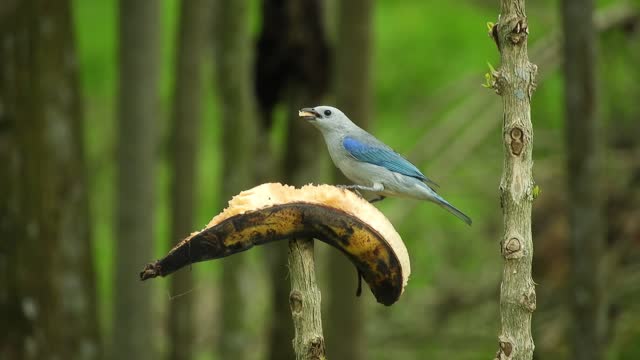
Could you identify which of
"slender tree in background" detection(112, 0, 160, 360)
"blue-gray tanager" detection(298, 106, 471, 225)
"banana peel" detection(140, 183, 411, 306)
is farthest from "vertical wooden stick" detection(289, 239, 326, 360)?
"slender tree in background" detection(112, 0, 160, 360)

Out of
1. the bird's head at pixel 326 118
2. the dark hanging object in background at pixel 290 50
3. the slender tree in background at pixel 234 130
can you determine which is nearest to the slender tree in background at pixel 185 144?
the slender tree in background at pixel 234 130

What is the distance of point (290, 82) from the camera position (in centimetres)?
715

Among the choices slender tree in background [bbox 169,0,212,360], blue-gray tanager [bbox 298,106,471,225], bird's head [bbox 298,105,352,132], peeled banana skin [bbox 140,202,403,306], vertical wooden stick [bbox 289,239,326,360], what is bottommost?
vertical wooden stick [bbox 289,239,326,360]

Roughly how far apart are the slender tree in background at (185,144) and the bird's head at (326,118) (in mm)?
4353

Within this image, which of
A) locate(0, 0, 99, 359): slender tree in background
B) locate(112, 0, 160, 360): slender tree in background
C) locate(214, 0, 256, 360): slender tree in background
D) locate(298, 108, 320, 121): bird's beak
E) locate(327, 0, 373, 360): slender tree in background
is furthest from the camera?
locate(214, 0, 256, 360): slender tree in background

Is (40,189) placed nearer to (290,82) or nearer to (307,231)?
(290,82)

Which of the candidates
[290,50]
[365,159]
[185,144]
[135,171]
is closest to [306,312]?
[365,159]

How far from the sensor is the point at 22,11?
5691mm

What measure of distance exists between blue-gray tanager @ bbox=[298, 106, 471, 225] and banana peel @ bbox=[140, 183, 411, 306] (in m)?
0.69

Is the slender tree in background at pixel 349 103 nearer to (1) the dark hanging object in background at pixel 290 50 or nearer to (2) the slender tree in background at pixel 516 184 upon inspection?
(1) the dark hanging object in background at pixel 290 50

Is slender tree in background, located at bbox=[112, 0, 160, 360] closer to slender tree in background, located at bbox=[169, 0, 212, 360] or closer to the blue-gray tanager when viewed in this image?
slender tree in background, located at bbox=[169, 0, 212, 360]

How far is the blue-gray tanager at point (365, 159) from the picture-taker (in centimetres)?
345

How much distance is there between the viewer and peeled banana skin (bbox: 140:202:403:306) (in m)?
2.49

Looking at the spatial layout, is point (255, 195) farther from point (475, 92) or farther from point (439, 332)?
point (475, 92)
